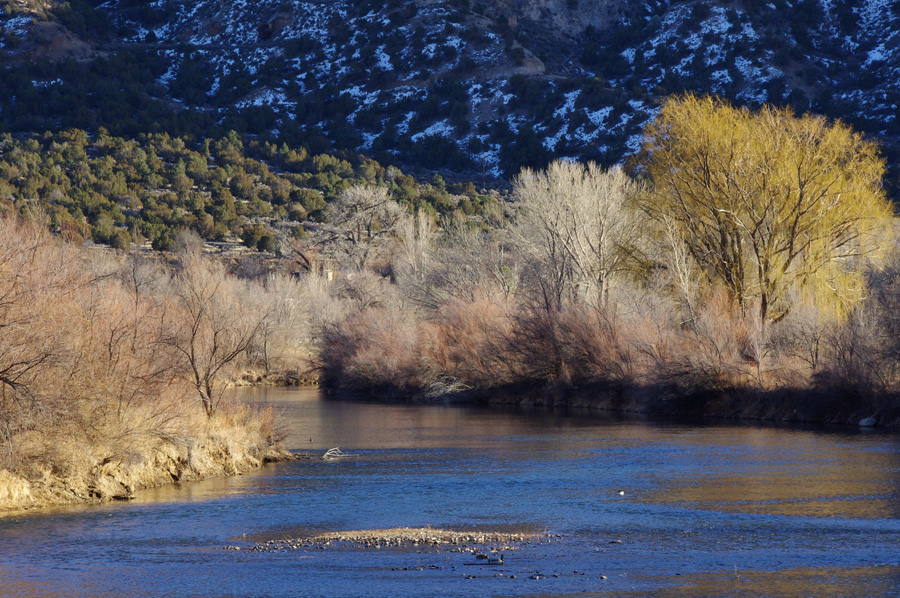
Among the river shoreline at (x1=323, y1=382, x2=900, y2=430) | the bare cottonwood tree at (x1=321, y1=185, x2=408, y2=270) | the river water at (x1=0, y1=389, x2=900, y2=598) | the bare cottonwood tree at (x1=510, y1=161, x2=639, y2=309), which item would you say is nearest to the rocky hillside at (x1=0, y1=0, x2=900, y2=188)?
the bare cottonwood tree at (x1=321, y1=185, x2=408, y2=270)

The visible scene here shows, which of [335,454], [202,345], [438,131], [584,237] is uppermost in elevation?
[438,131]

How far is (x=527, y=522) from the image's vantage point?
65.9 ft

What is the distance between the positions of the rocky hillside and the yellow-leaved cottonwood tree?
179 feet

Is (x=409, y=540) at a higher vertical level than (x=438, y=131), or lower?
lower

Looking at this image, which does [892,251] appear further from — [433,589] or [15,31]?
[15,31]

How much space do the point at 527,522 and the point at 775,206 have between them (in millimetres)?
28628

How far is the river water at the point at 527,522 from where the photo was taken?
604 inches

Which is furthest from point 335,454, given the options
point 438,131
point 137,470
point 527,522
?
point 438,131

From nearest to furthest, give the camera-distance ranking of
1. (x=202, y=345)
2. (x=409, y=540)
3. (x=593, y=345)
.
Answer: (x=409, y=540), (x=202, y=345), (x=593, y=345)

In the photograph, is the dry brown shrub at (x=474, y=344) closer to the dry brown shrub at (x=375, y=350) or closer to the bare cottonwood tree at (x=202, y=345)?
Answer: the dry brown shrub at (x=375, y=350)

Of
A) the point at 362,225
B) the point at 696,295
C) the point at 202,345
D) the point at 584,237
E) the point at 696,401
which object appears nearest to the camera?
the point at 202,345

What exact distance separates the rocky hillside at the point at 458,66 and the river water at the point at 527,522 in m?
74.2

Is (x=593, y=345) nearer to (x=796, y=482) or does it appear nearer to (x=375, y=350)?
(x=375, y=350)

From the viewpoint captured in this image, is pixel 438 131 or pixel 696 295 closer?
pixel 696 295
